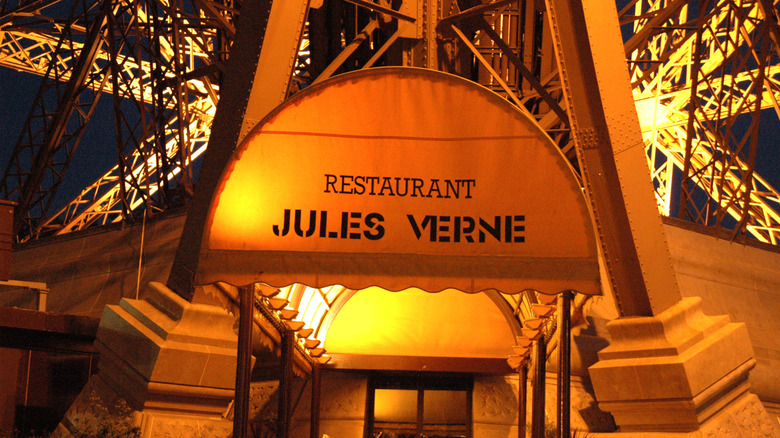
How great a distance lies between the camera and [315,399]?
14.5 metres

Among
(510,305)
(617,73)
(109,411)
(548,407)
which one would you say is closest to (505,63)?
(510,305)

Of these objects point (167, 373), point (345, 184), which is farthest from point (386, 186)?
point (167, 373)

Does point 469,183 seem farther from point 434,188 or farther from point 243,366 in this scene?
point 243,366

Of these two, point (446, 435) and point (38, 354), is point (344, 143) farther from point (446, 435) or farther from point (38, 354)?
point (446, 435)

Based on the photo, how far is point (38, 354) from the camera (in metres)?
12.4

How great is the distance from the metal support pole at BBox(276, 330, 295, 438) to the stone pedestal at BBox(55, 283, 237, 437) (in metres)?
1.90

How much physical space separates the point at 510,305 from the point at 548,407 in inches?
72.1

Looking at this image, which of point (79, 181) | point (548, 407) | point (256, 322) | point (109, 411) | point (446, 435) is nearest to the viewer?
point (109, 411)

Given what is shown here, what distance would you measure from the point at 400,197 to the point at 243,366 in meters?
2.06

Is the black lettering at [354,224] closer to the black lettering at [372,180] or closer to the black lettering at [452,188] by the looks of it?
the black lettering at [372,180]

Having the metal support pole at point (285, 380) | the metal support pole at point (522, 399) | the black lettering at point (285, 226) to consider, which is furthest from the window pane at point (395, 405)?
the black lettering at point (285, 226)

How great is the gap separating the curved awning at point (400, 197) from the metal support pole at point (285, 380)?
12.6ft

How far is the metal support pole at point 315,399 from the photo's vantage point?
14.4 m

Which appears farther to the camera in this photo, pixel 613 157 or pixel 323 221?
pixel 613 157
